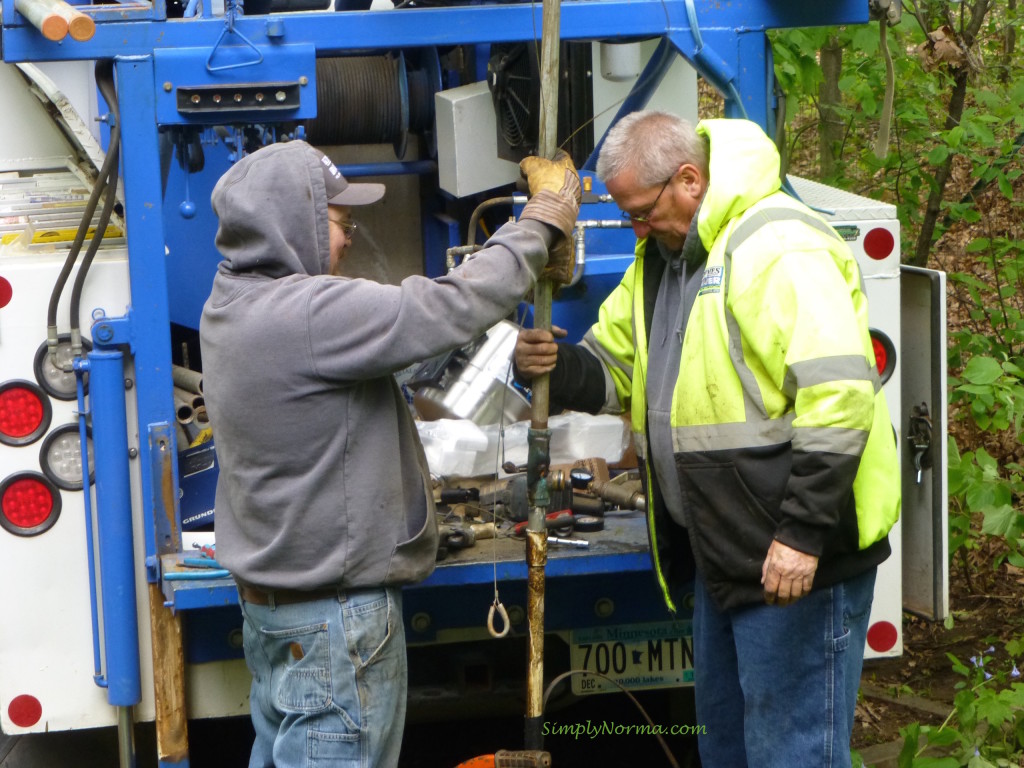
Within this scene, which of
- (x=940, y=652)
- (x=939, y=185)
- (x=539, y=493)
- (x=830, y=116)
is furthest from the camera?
(x=830, y=116)

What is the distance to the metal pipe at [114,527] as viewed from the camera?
2.99 m

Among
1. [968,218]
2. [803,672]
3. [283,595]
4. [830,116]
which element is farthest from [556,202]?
[830,116]

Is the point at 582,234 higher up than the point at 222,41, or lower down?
lower down

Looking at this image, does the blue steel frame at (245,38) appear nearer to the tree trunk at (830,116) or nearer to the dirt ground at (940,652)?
the dirt ground at (940,652)

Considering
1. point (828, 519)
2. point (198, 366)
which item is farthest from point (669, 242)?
point (198, 366)

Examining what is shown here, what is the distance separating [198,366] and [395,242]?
0.95 m

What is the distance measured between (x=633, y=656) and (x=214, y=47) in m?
1.80

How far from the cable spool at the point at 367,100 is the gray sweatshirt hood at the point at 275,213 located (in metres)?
1.63

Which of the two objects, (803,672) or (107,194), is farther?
(107,194)

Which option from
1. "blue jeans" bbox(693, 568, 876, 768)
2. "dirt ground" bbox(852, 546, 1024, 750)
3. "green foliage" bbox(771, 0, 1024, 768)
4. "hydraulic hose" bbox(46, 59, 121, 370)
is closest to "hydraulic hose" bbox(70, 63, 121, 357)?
"hydraulic hose" bbox(46, 59, 121, 370)

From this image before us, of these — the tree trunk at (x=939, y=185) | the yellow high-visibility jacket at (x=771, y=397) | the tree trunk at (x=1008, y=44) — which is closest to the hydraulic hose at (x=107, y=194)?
the yellow high-visibility jacket at (x=771, y=397)

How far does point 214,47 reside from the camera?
2.86 metres

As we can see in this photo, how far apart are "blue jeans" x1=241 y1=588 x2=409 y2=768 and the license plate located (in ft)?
2.53

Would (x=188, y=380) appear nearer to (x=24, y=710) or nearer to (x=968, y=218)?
(x=24, y=710)
